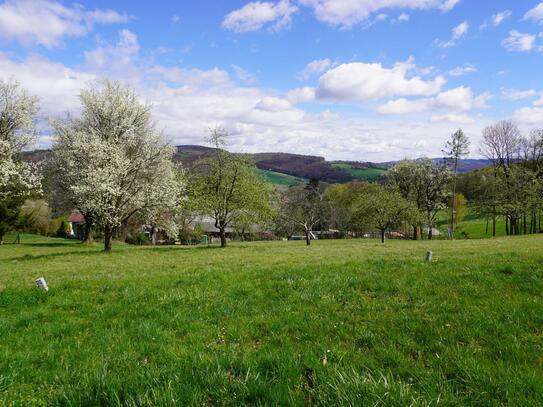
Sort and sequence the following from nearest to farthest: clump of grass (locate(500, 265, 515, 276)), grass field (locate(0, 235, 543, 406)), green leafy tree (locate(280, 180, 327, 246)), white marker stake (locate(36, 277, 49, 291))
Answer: grass field (locate(0, 235, 543, 406)) → clump of grass (locate(500, 265, 515, 276)) → white marker stake (locate(36, 277, 49, 291)) → green leafy tree (locate(280, 180, 327, 246))

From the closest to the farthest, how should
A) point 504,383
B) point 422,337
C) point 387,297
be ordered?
point 504,383 < point 422,337 < point 387,297

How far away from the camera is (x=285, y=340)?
729 centimetres

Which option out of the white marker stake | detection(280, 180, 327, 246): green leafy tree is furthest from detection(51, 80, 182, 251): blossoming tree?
detection(280, 180, 327, 246): green leafy tree

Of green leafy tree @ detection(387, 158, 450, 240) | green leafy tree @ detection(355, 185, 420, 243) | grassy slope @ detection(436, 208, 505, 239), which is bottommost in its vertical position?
grassy slope @ detection(436, 208, 505, 239)

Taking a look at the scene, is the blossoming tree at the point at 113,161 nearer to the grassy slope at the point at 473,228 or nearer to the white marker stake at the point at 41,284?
the white marker stake at the point at 41,284

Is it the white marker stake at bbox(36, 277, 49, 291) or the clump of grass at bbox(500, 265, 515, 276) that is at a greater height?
the clump of grass at bbox(500, 265, 515, 276)

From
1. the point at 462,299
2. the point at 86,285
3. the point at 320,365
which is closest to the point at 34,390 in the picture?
the point at 320,365

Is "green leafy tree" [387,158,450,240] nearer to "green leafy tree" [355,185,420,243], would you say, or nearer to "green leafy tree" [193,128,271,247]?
"green leafy tree" [355,185,420,243]

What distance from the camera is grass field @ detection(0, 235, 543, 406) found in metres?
4.75

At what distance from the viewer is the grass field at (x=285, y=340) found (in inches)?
187

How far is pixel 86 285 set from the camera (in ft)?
41.4

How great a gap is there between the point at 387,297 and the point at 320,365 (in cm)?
483

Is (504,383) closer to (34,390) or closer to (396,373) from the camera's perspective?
(396,373)

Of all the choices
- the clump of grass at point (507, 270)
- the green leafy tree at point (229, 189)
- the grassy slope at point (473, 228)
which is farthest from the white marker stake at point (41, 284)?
the grassy slope at point (473, 228)
